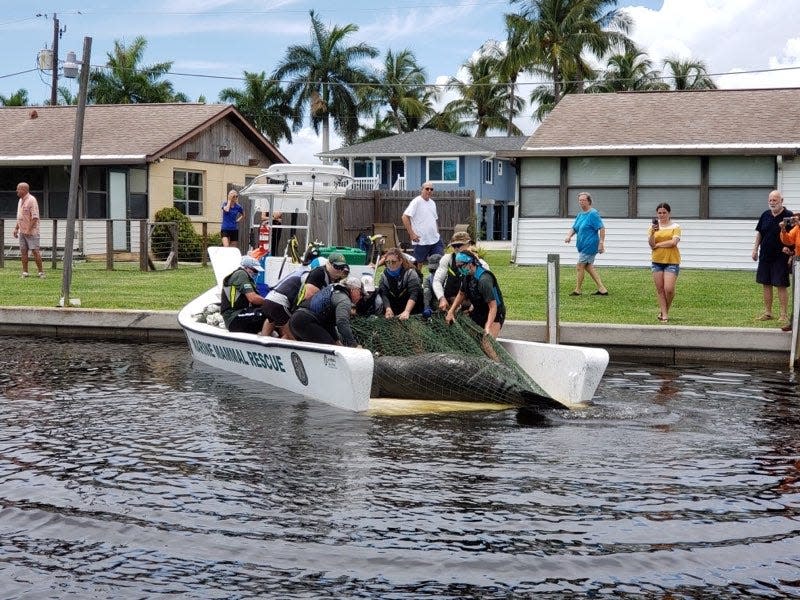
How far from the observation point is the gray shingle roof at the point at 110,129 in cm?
3162

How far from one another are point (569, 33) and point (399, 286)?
44305mm

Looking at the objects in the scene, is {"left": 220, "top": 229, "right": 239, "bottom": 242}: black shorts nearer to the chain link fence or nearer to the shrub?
the chain link fence

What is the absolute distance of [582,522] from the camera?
7109 millimetres

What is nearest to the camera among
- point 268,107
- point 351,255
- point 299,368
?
point 299,368

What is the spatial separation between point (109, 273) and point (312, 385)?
13524 mm

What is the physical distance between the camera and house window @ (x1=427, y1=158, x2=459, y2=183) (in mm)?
54000

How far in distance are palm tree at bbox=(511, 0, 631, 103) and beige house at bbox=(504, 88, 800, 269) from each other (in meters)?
25.4

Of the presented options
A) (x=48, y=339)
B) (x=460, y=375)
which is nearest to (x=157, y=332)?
(x=48, y=339)

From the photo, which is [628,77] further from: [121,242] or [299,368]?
[299,368]

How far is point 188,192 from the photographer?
34375mm

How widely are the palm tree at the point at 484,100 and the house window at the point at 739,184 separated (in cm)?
3848

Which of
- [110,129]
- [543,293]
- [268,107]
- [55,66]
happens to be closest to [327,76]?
[268,107]

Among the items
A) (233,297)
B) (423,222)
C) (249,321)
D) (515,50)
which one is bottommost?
(249,321)

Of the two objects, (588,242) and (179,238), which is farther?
(179,238)
